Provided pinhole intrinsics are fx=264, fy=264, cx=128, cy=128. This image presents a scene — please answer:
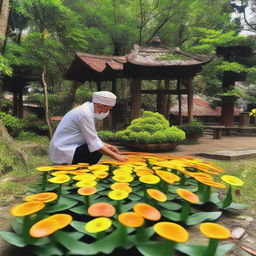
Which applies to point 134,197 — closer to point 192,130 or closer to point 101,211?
point 101,211

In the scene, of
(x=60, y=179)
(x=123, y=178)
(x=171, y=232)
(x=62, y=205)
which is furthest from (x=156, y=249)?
(x=60, y=179)

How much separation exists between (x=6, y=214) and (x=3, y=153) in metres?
2.81

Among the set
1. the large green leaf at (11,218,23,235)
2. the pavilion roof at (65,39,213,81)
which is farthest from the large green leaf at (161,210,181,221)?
the pavilion roof at (65,39,213,81)

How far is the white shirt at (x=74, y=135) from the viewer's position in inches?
113

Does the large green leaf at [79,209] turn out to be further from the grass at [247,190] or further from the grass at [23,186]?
the grass at [247,190]

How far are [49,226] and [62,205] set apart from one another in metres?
0.51

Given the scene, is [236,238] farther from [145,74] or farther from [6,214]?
[145,74]

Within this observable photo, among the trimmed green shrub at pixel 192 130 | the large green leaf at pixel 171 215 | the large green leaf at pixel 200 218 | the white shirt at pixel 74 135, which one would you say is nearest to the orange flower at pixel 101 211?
the large green leaf at pixel 171 215

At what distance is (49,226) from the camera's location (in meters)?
1.44

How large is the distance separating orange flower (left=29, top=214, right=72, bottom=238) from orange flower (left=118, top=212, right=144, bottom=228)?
11.7 inches

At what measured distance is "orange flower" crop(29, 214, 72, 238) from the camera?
1.38 m

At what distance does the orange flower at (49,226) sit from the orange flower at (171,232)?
0.50 meters

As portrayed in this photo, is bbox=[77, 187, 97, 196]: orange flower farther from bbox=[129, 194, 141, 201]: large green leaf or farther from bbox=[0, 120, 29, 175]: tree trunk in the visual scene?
bbox=[0, 120, 29, 175]: tree trunk

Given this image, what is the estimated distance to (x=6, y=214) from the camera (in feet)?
7.39
